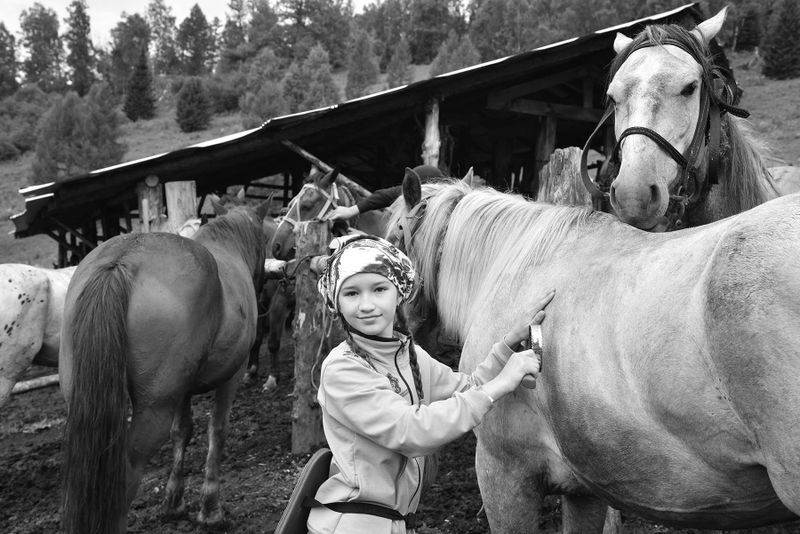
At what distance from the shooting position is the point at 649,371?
5.06 ft

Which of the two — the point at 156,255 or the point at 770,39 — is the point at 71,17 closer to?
the point at 770,39

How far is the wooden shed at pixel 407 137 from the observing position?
7559mm

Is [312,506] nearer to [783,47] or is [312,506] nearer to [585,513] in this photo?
[585,513]

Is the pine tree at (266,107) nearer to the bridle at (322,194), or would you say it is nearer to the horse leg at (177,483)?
the bridle at (322,194)

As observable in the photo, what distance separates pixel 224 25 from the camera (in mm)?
72500

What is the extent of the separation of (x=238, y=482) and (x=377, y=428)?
353 cm

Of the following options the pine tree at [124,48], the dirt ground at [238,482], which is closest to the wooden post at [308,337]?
the dirt ground at [238,482]

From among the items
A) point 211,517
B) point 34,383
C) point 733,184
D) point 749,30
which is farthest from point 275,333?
point 749,30

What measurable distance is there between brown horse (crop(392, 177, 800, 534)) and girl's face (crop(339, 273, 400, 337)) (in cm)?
54

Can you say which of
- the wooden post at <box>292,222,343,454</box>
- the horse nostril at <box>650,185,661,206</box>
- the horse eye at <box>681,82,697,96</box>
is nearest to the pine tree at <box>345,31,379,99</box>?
the wooden post at <box>292,222,343,454</box>

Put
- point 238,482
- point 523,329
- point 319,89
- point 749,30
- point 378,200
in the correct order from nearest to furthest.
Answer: point 523,329 → point 238,482 → point 378,200 → point 319,89 → point 749,30

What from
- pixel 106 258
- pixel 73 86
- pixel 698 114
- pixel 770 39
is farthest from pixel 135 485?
pixel 73 86

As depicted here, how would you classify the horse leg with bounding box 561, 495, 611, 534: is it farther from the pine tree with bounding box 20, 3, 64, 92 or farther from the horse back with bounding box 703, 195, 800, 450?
the pine tree with bounding box 20, 3, 64, 92

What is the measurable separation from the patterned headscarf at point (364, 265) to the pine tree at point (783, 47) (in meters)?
43.0
